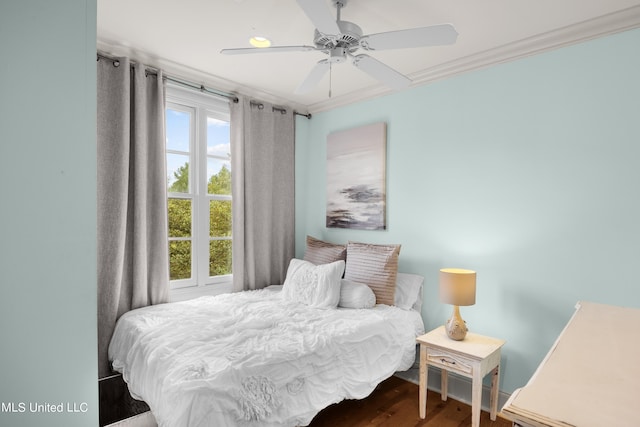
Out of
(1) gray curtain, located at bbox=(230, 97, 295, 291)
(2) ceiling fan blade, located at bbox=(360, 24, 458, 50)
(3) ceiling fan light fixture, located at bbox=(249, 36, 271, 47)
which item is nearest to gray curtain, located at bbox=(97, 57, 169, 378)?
(1) gray curtain, located at bbox=(230, 97, 295, 291)

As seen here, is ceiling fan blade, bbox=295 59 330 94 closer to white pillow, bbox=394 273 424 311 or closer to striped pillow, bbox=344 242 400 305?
striped pillow, bbox=344 242 400 305

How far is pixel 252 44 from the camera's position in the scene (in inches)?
98.0

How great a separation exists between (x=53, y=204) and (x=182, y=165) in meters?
2.42

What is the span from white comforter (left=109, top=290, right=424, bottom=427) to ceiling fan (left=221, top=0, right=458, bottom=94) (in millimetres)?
1633

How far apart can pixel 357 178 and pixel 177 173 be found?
1.69 meters

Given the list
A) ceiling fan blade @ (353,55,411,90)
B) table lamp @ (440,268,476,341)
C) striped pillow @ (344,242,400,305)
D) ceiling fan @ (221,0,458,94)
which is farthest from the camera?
striped pillow @ (344,242,400,305)

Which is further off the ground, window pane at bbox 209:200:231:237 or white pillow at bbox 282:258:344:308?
window pane at bbox 209:200:231:237

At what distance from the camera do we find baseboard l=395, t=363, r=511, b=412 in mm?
2547

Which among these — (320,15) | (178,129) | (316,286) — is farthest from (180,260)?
(320,15)

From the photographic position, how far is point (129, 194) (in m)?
2.73

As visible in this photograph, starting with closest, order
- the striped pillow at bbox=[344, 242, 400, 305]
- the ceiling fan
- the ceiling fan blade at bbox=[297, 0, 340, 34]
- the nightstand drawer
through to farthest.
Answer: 1. the ceiling fan blade at bbox=[297, 0, 340, 34]
2. the ceiling fan
3. the nightstand drawer
4. the striped pillow at bbox=[344, 242, 400, 305]

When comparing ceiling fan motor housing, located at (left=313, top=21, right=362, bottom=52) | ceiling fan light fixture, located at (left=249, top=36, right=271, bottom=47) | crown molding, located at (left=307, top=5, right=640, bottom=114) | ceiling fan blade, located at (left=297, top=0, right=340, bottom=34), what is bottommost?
ceiling fan blade, located at (left=297, top=0, right=340, bottom=34)

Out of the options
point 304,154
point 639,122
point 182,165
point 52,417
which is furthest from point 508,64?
point 52,417

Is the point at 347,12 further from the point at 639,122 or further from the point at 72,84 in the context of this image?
the point at 639,122
